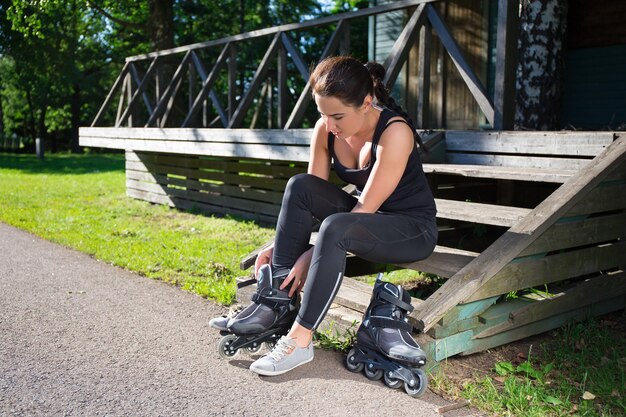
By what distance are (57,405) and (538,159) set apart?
330 cm

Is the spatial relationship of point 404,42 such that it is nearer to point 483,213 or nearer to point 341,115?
point 483,213

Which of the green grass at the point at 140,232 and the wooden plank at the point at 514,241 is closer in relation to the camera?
the wooden plank at the point at 514,241

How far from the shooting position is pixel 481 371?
132 inches

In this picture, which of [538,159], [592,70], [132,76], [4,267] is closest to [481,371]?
[538,159]

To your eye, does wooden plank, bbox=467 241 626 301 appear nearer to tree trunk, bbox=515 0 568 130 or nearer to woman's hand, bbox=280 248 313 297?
woman's hand, bbox=280 248 313 297

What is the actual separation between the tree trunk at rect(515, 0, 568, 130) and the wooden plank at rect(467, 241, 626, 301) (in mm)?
3382

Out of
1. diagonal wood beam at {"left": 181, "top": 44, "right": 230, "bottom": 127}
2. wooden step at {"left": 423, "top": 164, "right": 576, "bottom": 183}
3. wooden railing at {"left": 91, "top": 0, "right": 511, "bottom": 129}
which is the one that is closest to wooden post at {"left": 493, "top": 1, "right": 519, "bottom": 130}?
wooden railing at {"left": 91, "top": 0, "right": 511, "bottom": 129}

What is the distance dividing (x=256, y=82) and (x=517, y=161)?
3.43 m

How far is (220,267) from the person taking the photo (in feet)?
18.3

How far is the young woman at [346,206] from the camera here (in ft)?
10.3

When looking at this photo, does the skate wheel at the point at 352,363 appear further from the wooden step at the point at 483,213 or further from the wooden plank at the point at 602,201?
the wooden plank at the point at 602,201

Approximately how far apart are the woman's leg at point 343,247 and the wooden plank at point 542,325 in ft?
1.96

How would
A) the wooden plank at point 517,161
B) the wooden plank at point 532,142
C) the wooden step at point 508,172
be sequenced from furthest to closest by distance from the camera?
the wooden plank at point 517,161, the wooden plank at point 532,142, the wooden step at point 508,172

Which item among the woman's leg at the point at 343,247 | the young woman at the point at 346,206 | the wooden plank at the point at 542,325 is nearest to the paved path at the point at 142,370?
the young woman at the point at 346,206
